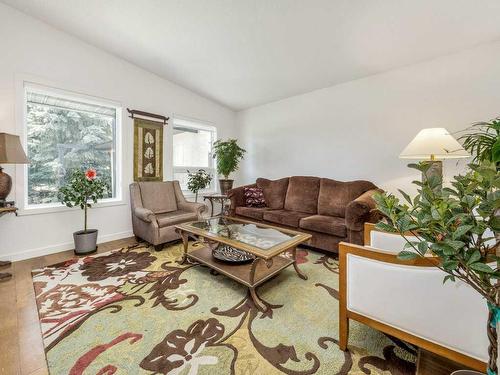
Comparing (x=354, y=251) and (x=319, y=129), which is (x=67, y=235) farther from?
(x=319, y=129)

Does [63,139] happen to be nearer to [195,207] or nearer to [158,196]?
[158,196]

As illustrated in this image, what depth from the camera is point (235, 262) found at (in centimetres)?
214

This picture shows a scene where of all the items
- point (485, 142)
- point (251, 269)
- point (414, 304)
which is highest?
point (485, 142)

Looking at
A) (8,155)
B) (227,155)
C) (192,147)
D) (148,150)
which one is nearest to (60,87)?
(8,155)

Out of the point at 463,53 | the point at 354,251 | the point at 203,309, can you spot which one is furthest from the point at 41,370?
the point at 463,53

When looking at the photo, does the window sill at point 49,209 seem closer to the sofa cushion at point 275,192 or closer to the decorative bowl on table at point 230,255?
the decorative bowl on table at point 230,255

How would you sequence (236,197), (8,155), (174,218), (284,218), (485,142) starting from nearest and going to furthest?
1. (485,142)
2. (8,155)
3. (174,218)
4. (284,218)
5. (236,197)

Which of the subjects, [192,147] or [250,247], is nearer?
[250,247]

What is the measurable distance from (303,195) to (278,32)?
2.25m

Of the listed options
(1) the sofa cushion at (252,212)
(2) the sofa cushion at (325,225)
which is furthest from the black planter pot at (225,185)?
(2) the sofa cushion at (325,225)

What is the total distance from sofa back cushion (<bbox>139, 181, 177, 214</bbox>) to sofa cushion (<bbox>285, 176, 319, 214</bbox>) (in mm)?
1929

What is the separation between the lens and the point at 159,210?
3.53 m

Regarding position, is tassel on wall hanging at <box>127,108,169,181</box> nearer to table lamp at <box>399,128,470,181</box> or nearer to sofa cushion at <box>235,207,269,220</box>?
sofa cushion at <box>235,207,269,220</box>

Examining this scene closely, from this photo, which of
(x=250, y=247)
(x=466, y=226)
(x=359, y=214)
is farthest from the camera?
(x=359, y=214)
